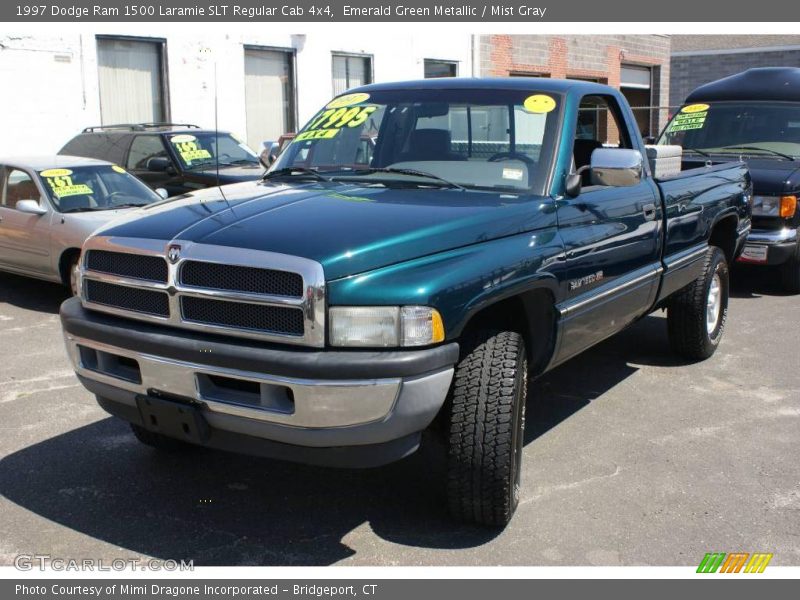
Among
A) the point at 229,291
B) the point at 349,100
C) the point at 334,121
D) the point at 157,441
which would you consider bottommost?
the point at 157,441

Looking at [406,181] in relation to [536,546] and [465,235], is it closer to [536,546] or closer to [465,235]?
[465,235]

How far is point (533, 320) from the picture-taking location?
411 cm

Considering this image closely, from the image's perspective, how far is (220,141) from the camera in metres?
12.4

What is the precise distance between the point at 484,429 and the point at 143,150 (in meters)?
9.39

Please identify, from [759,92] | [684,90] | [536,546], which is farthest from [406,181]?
[684,90]

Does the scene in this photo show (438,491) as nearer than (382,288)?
No

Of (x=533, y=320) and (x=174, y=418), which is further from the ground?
(x=533, y=320)

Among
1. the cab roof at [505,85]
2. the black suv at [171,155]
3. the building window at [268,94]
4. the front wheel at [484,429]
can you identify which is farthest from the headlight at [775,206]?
the building window at [268,94]

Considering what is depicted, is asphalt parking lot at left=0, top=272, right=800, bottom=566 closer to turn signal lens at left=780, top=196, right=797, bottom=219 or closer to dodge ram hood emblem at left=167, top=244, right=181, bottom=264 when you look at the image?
dodge ram hood emblem at left=167, top=244, right=181, bottom=264

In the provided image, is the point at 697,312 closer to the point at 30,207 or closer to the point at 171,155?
the point at 30,207

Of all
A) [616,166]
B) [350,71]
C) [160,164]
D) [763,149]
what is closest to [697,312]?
[616,166]

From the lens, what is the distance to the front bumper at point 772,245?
28.6ft

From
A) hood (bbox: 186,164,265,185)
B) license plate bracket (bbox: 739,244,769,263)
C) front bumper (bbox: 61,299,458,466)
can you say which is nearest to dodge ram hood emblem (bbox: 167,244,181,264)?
front bumper (bbox: 61,299,458,466)

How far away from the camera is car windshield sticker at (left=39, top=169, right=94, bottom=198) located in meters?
8.83
